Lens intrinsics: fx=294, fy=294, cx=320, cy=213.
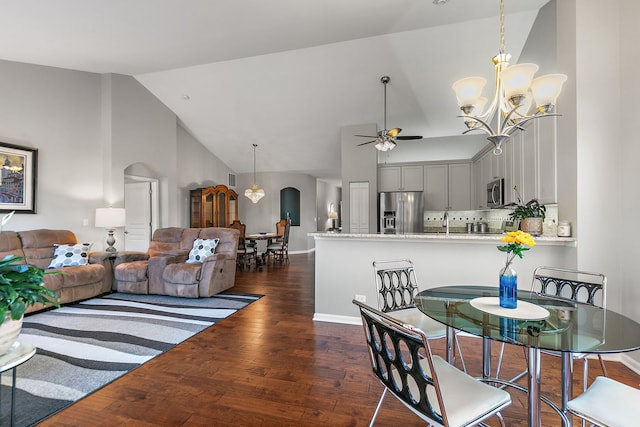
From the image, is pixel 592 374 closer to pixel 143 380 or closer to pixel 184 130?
pixel 143 380

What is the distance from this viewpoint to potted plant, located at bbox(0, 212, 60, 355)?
1.45 metres

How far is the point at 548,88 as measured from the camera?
1.80 metres

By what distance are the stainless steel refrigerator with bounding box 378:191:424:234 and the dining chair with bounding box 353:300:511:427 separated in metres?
4.75

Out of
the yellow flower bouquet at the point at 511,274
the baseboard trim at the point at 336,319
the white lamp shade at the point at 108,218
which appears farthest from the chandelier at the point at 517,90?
the white lamp shade at the point at 108,218

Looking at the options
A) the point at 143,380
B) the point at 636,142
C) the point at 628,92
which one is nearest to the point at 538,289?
the point at 636,142

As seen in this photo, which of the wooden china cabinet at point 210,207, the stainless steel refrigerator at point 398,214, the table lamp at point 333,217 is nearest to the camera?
the stainless steel refrigerator at point 398,214

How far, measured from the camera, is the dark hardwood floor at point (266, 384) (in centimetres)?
175

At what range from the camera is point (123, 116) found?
5352 millimetres

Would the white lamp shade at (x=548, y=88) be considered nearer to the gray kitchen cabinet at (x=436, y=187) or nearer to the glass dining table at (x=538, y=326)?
the glass dining table at (x=538, y=326)

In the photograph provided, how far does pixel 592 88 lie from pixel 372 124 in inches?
155

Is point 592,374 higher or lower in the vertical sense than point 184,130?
lower

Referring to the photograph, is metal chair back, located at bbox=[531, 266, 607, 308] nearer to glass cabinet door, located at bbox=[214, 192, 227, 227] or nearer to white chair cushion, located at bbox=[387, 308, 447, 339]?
white chair cushion, located at bbox=[387, 308, 447, 339]

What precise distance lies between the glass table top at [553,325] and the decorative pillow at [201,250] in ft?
11.6

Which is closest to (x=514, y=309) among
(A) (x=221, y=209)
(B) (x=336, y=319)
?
(B) (x=336, y=319)
